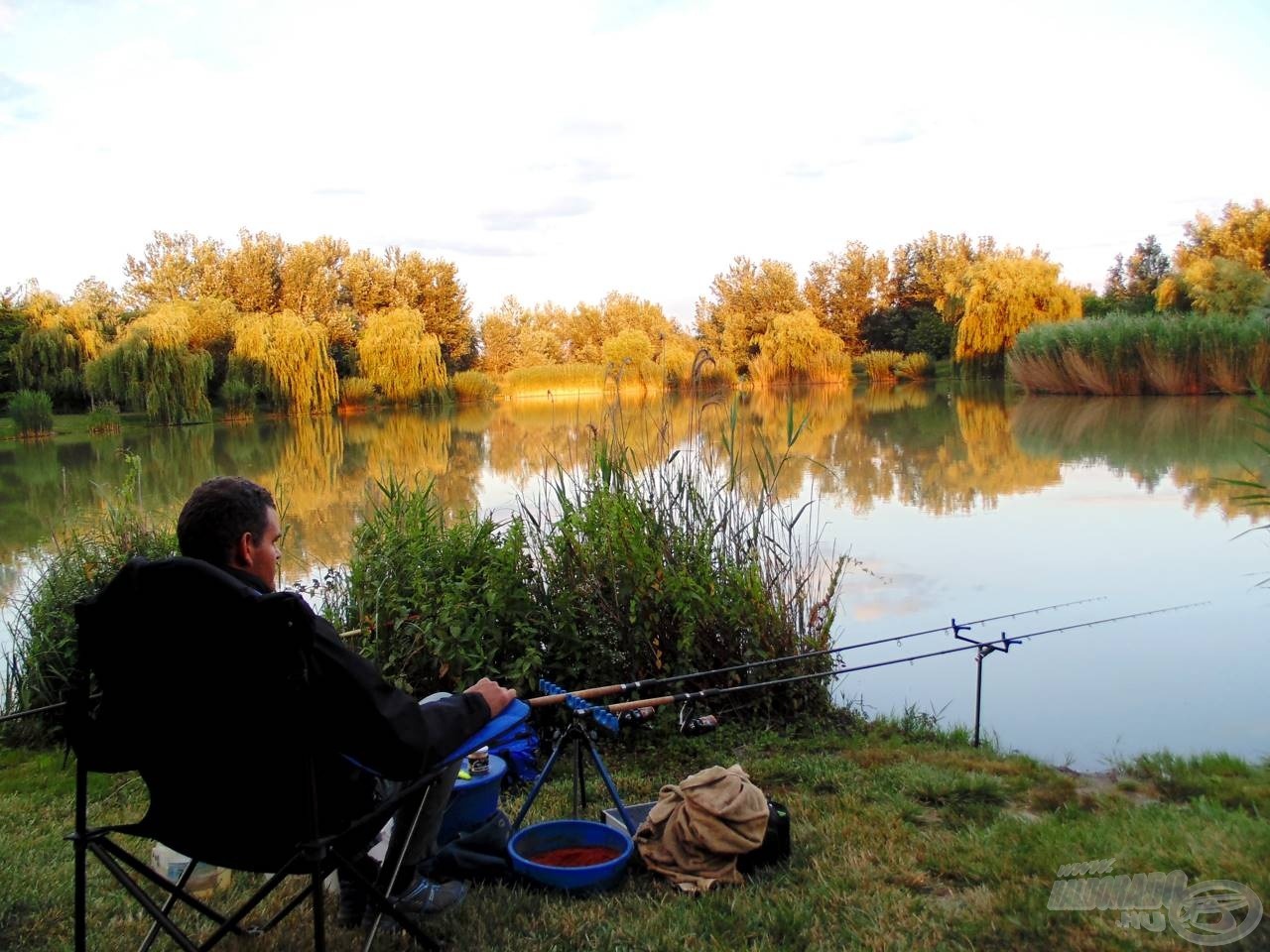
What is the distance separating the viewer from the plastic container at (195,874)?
282cm

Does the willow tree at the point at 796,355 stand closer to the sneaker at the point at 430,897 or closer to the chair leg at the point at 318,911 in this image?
the sneaker at the point at 430,897

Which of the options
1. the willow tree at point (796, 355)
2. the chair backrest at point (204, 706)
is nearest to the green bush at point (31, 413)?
the willow tree at point (796, 355)

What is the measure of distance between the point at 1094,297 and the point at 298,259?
30394mm

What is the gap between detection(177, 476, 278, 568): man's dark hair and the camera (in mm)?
2162

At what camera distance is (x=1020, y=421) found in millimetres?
18172

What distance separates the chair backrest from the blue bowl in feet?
2.67

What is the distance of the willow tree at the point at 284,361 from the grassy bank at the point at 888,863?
25.6 m

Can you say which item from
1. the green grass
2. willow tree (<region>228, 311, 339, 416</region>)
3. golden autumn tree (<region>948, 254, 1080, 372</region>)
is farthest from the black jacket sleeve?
golden autumn tree (<region>948, 254, 1080, 372</region>)

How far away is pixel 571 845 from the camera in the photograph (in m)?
2.87

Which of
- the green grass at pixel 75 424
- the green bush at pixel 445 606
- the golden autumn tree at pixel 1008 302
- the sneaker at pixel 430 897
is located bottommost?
the green grass at pixel 75 424

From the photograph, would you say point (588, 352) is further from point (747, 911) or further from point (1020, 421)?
point (747, 911)

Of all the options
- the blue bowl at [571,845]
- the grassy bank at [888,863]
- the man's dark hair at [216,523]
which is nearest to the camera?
the man's dark hair at [216,523]

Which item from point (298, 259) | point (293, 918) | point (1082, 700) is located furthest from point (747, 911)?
point (298, 259)

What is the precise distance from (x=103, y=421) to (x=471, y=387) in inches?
552
